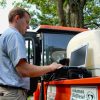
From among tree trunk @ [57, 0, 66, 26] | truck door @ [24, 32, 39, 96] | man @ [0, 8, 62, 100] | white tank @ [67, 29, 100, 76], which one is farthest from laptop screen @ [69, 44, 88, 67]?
tree trunk @ [57, 0, 66, 26]

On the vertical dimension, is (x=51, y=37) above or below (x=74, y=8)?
below

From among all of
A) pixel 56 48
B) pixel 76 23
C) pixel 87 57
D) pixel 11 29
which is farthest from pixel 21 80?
pixel 76 23

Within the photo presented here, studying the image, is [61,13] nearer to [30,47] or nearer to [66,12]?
[66,12]

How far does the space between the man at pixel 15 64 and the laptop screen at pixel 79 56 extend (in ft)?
1.74

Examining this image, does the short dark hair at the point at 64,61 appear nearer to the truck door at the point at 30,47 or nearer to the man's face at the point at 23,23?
the man's face at the point at 23,23

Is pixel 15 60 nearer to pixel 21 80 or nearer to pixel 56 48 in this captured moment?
pixel 21 80

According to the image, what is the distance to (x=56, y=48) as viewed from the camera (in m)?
6.70

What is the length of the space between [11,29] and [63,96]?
0.89 m

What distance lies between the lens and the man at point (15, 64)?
4.17 metres

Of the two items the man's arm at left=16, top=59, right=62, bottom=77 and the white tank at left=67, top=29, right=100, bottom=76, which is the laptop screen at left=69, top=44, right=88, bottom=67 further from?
the man's arm at left=16, top=59, right=62, bottom=77

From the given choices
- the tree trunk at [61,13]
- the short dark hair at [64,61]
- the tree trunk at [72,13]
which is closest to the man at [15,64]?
the short dark hair at [64,61]

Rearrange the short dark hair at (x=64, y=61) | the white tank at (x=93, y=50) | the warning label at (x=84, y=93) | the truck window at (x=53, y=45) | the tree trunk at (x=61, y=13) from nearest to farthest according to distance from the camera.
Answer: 1. the warning label at (x=84, y=93)
2. the white tank at (x=93, y=50)
3. the short dark hair at (x=64, y=61)
4. the truck window at (x=53, y=45)
5. the tree trunk at (x=61, y=13)

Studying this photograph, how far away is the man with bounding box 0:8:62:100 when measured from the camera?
417 cm

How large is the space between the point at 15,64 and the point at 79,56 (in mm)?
1099
